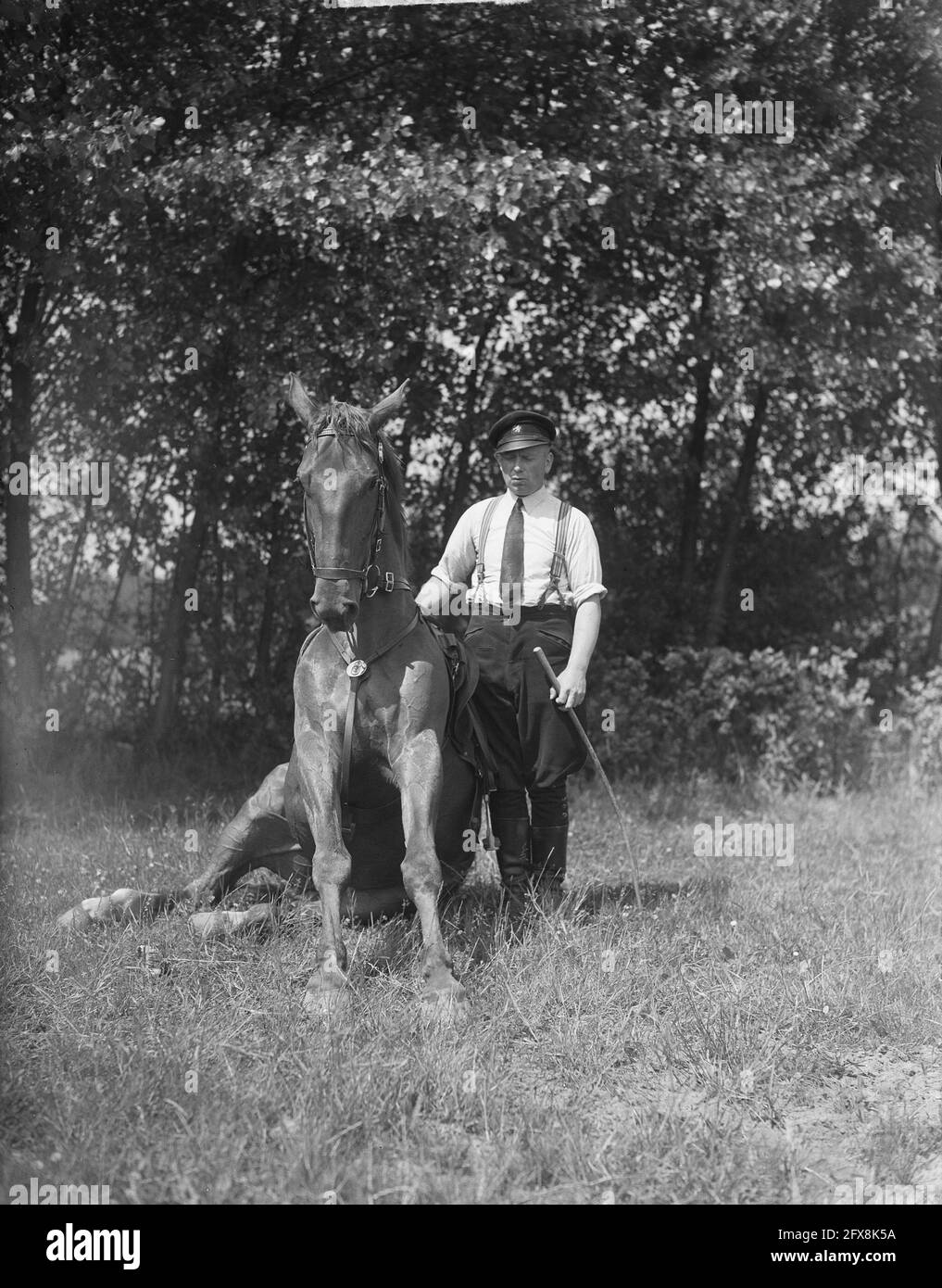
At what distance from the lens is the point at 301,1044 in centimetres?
339

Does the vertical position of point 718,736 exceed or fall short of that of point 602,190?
it falls short

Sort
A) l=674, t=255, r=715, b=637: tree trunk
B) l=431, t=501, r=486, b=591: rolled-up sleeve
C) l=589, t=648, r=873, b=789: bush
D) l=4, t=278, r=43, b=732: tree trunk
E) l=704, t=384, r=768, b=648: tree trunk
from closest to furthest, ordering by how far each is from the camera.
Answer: l=431, t=501, r=486, b=591: rolled-up sleeve, l=4, t=278, r=43, b=732: tree trunk, l=589, t=648, r=873, b=789: bush, l=674, t=255, r=715, b=637: tree trunk, l=704, t=384, r=768, b=648: tree trunk

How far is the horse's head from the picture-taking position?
3.70 m

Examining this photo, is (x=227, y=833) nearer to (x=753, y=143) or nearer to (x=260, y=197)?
(x=260, y=197)

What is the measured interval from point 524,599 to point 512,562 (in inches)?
7.1

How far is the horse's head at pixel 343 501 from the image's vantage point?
370 cm

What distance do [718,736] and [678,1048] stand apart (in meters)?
5.68

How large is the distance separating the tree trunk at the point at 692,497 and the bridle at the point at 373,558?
575 centimetres

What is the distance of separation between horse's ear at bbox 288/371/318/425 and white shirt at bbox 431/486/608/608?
1017 mm

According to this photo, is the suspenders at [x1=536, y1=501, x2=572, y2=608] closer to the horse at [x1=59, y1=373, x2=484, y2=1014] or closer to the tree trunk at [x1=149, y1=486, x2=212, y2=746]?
the horse at [x1=59, y1=373, x2=484, y2=1014]

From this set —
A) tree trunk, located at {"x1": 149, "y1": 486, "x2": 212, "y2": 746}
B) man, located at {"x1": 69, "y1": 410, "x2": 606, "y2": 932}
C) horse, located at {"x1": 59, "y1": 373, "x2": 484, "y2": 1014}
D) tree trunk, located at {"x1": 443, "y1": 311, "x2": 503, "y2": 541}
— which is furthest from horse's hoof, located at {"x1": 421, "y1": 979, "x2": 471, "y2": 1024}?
tree trunk, located at {"x1": 149, "y1": 486, "x2": 212, "y2": 746}

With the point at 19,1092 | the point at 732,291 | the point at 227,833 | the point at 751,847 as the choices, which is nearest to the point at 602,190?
the point at 732,291
